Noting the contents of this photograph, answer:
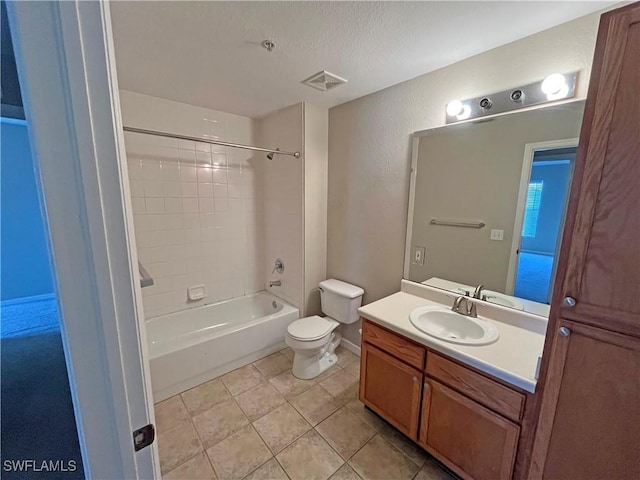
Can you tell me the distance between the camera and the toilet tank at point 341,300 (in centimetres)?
241

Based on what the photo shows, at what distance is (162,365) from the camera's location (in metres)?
1.97

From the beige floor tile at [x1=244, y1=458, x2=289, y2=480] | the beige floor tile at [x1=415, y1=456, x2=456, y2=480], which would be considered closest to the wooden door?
the beige floor tile at [x1=415, y1=456, x2=456, y2=480]

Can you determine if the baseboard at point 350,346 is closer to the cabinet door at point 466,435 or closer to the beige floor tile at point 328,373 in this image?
the beige floor tile at point 328,373

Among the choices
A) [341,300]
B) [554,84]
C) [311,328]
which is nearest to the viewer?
[554,84]

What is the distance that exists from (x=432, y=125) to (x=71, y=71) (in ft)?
6.37

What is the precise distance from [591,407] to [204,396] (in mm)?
2240

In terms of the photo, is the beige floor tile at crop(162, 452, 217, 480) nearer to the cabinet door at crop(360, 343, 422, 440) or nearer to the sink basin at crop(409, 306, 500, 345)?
the cabinet door at crop(360, 343, 422, 440)

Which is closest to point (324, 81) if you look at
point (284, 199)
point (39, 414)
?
point (284, 199)

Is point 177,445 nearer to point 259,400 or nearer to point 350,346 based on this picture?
point 259,400

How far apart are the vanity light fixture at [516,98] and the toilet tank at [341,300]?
1.53 m

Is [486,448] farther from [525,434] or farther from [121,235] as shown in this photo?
[121,235]

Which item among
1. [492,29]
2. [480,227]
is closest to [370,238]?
[480,227]

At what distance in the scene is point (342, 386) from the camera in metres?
2.17

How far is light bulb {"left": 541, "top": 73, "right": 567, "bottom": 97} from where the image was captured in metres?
1.34
